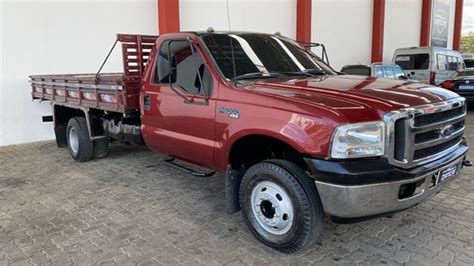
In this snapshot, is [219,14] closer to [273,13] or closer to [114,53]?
[273,13]

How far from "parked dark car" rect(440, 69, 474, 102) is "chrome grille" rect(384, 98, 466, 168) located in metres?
9.32

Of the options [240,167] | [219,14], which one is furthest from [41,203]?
[219,14]

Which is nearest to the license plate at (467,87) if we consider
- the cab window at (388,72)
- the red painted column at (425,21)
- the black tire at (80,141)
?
the cab window at (388,72)

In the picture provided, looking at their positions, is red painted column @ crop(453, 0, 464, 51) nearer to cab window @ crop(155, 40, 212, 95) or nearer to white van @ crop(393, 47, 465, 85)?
white van @ crop(393, 47, 465, 85)

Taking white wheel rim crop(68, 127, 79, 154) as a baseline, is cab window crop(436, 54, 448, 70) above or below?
above

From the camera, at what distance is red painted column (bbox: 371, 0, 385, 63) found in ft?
53.5

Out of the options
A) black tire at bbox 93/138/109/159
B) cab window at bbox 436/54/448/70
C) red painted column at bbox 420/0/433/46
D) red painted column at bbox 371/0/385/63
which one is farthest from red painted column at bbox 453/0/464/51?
black tire at bbox 93/138/109/159

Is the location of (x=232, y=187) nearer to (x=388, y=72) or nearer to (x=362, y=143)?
(x=362, y=143)

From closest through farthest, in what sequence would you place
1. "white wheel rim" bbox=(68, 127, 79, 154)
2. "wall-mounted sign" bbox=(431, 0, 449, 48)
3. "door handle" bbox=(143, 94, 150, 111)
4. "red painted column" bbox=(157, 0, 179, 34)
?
"door handle" bbox=(143, 94, 150, 111)
"white wheel rim" bbox=(68, 127, 79, 154)
"red painted column" bbox=(157, 0, 179, 34)
"wall-mounted sign" bbox=(431, 0, 449, 48)

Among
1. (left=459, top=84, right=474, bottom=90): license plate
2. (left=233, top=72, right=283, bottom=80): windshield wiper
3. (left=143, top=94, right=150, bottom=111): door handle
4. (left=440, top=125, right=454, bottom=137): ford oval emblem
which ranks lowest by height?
(left=459, top=84, right=474, bottom=90): license plate

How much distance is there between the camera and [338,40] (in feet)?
49.9

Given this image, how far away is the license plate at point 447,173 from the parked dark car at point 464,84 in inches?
376

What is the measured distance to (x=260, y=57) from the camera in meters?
4.15

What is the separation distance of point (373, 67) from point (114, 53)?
7190 mm
